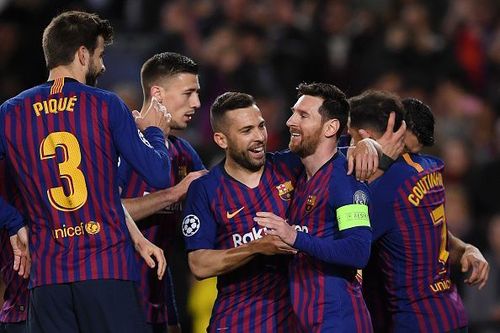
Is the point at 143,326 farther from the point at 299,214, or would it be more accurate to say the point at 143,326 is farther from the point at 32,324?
the point at 299,214

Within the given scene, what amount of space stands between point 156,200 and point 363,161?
4.09 feet

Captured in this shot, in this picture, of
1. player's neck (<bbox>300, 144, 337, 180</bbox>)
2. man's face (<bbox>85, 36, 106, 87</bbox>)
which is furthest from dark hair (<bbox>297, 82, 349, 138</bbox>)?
man's face (<bbox>85, 36, 106, 87</bbox>)

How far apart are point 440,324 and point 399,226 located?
23.3 inches

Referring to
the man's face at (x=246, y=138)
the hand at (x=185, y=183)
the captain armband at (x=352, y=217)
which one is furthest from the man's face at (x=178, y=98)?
the captain armband at (x=352, y=217)

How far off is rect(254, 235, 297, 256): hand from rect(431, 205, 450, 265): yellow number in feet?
3.29

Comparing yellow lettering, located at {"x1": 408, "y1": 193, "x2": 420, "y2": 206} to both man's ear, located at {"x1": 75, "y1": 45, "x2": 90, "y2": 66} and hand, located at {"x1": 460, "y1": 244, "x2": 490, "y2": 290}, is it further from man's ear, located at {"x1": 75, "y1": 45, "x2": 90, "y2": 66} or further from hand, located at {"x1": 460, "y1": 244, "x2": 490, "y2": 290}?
man's ear, located at {"x1": 75, "y1": 45, "x2": 90, "y2": 66}

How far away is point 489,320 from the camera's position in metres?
9.23

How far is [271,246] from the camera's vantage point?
5523 millimetres

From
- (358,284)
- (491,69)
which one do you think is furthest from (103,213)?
(491,69)

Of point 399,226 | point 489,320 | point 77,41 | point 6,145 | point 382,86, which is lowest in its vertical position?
point 489,320

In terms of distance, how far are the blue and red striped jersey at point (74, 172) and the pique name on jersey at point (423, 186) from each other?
1.43 metres

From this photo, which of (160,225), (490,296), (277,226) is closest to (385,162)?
(277,226)

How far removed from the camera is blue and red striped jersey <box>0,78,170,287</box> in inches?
215

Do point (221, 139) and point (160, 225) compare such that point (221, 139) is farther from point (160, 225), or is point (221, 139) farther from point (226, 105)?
point (160, 225)
